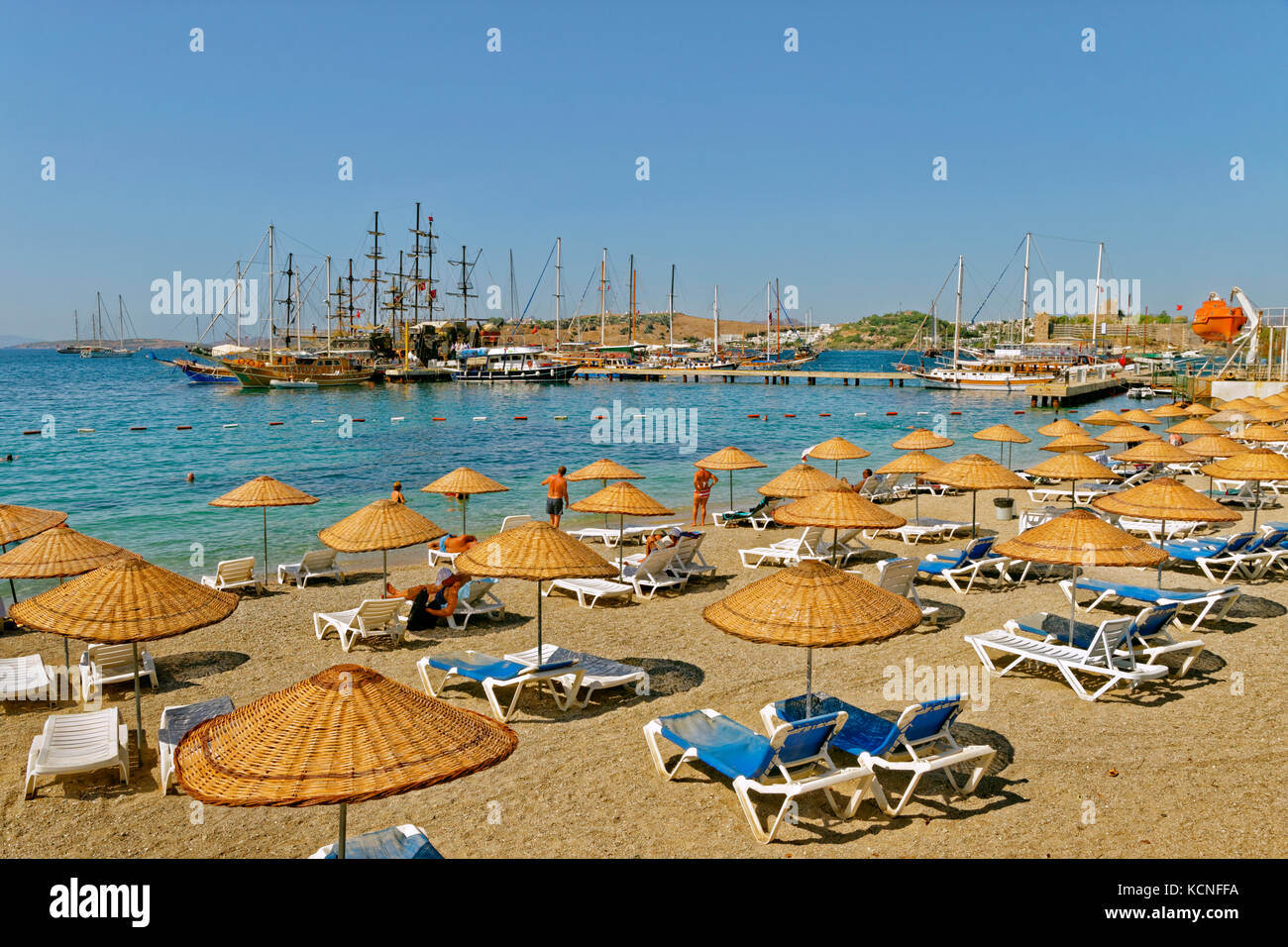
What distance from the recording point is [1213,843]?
5.50 metres

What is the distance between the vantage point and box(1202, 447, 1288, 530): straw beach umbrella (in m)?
12.8

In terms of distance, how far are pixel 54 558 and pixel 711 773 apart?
23.5ft

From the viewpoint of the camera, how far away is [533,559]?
793cm

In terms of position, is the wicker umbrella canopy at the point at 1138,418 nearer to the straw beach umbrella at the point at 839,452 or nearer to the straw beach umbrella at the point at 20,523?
the straw beach umbrella at the point at 839,452

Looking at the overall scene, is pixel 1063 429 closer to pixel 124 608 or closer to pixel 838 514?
pixel 838 514

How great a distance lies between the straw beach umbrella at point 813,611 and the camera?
20.0ft

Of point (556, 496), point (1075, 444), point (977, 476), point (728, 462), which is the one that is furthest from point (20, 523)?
point (1075, 444)

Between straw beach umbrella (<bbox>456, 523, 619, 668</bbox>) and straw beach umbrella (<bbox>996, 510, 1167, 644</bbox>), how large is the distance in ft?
13.5

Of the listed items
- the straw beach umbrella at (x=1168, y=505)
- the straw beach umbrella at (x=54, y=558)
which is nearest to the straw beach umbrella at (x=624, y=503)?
the straw beach umbrella at (x=1168, y=505)

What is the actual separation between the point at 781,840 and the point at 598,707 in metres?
2.79

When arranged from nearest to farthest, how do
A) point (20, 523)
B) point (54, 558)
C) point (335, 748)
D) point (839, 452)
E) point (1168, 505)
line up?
point (335, 748) < point (54, 558) < point (1168, 505) < point (20, 523) < point (839, 452)

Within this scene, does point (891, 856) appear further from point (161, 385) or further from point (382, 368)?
point (161, 385)

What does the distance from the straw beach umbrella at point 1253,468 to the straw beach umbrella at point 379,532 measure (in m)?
11.5
